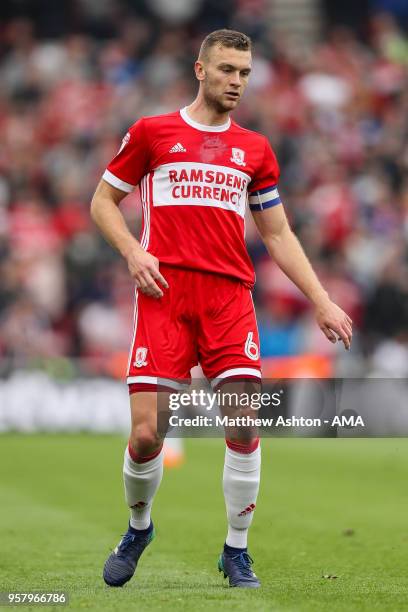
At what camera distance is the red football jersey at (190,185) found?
21.2ft

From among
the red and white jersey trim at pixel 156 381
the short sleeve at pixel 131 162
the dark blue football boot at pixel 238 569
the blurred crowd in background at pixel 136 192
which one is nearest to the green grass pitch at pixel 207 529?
the dark blue football boot at pixel 238 569

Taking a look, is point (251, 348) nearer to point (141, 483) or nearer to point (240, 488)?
point (240, 488)

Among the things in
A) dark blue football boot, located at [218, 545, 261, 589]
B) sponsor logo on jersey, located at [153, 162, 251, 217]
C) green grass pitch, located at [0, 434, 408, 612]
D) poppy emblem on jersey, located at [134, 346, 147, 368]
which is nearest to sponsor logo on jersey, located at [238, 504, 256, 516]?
dark blue football boot, located at [218, 545, 261, 589]

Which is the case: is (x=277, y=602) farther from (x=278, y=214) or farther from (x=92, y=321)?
(x=92, y=321)

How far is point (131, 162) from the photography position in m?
6.54

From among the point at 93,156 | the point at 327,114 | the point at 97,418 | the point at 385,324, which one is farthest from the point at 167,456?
the point at 327,114

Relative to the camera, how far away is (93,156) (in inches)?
769

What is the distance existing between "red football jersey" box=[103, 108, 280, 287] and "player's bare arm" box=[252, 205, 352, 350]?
215 mm

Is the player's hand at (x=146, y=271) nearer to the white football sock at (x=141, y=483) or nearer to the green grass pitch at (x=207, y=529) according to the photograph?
the white football sock at (x=141, y=483)

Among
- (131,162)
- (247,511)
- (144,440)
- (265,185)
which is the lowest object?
(247,511)

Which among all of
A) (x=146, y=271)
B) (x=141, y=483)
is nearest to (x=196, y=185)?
(x=146, y=271)

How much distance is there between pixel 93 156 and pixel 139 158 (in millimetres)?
13132

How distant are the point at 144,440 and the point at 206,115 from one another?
155 cm

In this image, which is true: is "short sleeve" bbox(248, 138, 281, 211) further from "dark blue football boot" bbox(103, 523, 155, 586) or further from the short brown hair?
"dark blue football boot" bbox(103, 523, 155, 586)
